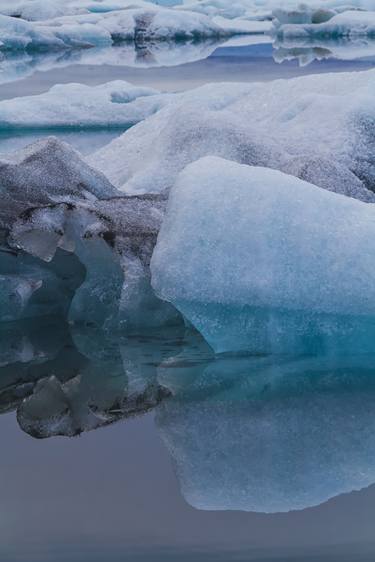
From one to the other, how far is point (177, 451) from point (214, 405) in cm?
25

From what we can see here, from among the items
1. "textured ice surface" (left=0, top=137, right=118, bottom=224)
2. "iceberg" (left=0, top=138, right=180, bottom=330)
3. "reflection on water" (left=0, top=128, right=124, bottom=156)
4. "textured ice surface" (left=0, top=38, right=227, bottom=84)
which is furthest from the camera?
"textured ice surface" (left=0, top=38, right=227, bottom=84)

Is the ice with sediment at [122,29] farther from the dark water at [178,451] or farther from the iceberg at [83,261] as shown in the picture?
the dark water at [178,451]

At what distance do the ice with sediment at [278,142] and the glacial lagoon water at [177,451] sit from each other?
0.98m

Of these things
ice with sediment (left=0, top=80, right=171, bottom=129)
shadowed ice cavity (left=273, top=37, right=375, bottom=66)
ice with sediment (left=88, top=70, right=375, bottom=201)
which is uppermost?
ice with sediment (left=88, top=70, right=375, bottom=201)

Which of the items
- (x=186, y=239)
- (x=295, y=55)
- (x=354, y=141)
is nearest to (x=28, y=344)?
(x=186, y=239)

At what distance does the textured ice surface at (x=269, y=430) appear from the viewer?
1.75 m

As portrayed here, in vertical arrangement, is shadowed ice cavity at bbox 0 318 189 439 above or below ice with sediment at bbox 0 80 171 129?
above

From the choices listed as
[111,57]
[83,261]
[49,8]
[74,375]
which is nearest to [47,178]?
[83,261]

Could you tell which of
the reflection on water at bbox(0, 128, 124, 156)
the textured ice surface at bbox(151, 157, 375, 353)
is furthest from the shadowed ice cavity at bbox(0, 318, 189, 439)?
the reflection on water at bbox(0, 128, 124, 156)

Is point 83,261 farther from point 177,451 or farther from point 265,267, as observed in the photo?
point 177,451

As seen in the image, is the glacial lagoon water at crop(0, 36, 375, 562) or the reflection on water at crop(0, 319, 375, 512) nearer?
the glacial lagoon water at crop(0, 36, 375, 562)

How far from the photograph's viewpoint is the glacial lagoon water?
1578mm

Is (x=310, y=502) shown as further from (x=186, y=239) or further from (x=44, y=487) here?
(x=186, y=239)

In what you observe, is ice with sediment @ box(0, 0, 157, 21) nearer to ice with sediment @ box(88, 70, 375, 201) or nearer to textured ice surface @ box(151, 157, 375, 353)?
ice with sediment @ box(88, 70, 375, 201)
